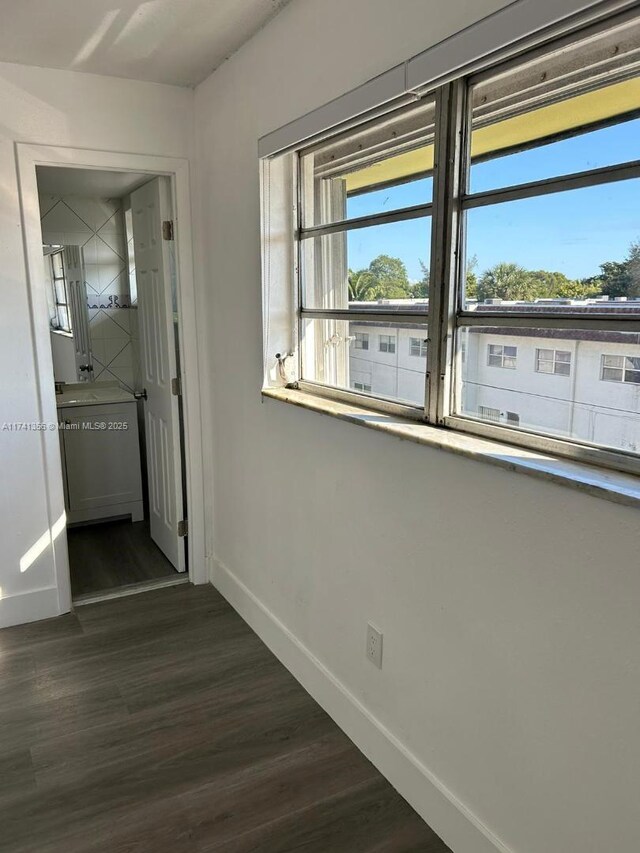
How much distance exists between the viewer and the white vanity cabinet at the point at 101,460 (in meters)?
4.01

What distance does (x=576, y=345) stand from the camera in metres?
1.37

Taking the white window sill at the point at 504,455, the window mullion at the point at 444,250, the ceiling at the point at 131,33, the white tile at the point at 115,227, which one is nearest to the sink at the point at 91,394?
the white tile at the point at 115,227

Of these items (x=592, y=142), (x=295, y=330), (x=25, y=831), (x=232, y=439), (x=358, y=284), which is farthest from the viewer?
(x=232, y=439)

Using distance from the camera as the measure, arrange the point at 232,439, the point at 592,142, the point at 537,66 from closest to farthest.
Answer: the point at 592,142 → the point at 537,66 → the point at 232,439

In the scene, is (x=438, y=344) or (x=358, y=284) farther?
(x=358, y=284)

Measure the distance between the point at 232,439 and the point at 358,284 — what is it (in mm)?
1133

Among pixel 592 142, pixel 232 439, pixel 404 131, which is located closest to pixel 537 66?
pixel 592 142

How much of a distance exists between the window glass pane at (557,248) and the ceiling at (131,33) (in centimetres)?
117

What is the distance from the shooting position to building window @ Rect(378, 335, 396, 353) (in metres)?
1.94

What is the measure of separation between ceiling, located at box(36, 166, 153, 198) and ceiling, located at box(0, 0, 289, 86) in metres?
0.77

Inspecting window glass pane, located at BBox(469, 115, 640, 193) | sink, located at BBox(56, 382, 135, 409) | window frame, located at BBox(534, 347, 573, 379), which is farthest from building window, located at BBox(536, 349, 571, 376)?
sink, located at BBox(56, 382, 135, 409)

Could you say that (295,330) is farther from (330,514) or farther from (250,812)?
(250,812)

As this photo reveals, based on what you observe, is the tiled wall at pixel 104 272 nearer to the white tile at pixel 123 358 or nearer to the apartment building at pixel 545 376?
the white tile at pixel 123 358

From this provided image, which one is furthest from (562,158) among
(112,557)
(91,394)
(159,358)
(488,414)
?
(91,394)
